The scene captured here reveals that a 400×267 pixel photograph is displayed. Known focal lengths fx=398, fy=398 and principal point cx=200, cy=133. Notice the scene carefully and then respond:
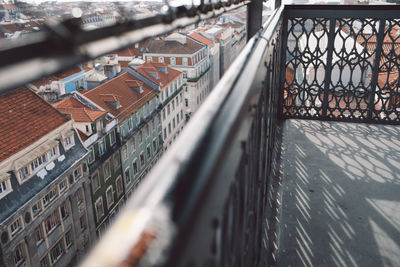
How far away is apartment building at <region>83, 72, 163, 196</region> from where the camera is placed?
1529 cm

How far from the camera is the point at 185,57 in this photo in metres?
23.2

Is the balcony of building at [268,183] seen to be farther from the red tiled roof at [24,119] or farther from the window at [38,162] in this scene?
the window at [38,162]

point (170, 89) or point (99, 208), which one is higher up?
point (170, 89)

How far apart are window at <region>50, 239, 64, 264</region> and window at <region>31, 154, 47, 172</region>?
2441 millimetres

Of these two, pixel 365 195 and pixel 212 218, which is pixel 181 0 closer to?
pixel 212 218

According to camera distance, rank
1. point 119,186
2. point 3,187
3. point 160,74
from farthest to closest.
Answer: point 160,74 → point 119,186 → point 3,187

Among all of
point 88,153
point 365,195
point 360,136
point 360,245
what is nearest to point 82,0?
point 360,245

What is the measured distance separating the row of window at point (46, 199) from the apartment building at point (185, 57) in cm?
1113

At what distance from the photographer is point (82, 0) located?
Result: 0.45 m

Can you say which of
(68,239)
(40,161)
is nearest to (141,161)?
(68,239)

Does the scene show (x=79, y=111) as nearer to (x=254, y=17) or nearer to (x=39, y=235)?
(x=39, y=235)

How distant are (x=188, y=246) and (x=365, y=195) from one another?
201 centimetres

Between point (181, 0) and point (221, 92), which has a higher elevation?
point (181, 0)

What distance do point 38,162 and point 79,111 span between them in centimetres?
274
